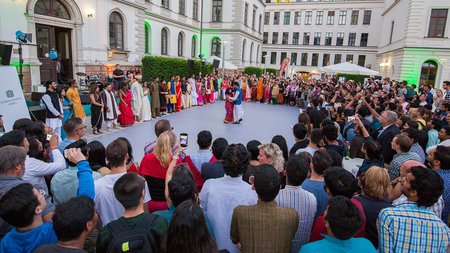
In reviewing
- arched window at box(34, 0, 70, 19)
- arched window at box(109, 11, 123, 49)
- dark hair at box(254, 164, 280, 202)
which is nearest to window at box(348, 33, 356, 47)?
arched window at box(109, 11, 123, 49)

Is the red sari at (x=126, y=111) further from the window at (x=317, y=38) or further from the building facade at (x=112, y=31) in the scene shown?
the window at (x=317, y=38)

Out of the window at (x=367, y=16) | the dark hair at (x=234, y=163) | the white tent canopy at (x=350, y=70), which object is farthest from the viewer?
the window at (x=367, y=16)

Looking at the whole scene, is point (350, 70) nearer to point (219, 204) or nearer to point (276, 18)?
point (219, 204)

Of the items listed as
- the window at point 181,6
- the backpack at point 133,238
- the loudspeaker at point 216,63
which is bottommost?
the backpack at point 133,238

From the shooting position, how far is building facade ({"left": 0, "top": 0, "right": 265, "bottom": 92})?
1165 cm

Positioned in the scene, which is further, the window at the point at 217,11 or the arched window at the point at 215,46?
the arched window at the point at 215,46

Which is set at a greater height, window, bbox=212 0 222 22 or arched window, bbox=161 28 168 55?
window, bbox=212 0 222 22

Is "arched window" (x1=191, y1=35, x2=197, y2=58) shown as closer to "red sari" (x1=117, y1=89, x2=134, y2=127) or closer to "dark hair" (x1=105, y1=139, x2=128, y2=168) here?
"red sari" (x1=117, y1=89, x2=134, y2=127)

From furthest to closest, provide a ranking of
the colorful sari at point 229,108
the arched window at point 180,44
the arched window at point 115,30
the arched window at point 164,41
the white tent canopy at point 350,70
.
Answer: the arched window at point 180,44 → the arched window at point 164,41 → the arched window at point 115,30 → the white tent canopy at point 350,70 → the colorful sari at point 229,108

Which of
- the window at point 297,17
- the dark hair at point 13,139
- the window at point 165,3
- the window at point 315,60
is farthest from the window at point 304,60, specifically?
the dark hair at point 13,139

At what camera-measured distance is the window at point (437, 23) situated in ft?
74.7

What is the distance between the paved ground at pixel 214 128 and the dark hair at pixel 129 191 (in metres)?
4.92

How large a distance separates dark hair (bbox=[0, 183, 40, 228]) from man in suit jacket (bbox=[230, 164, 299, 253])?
4.71ft

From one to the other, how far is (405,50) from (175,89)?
21432 mm
